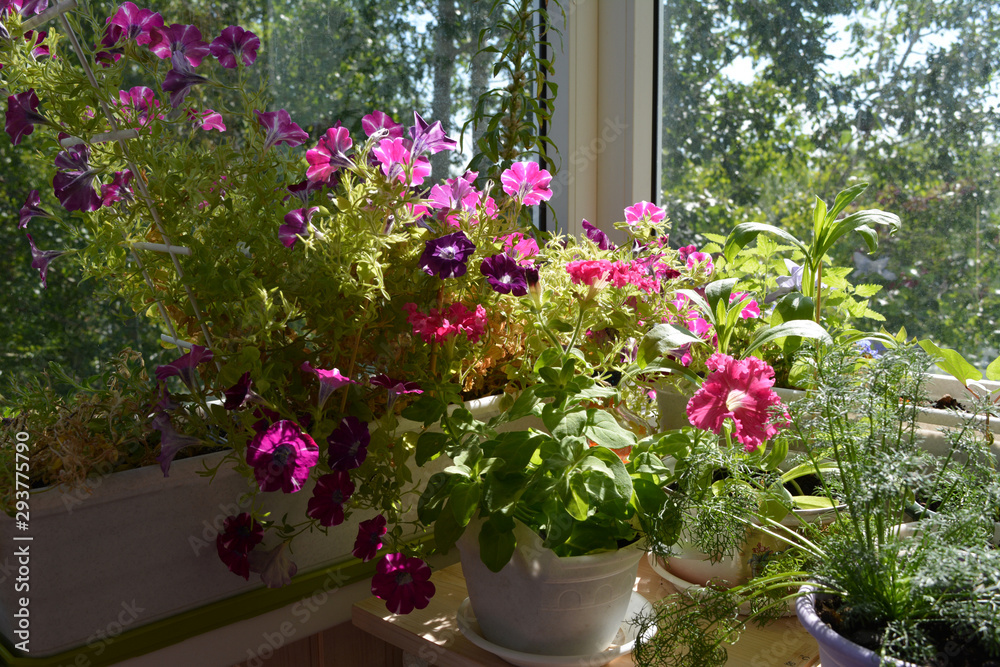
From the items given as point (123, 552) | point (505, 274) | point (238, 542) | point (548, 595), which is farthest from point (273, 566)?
point (505, 274)

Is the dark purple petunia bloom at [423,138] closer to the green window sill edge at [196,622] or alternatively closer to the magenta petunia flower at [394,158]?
the magenta petunia flower at [394,158]

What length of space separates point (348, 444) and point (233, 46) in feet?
1.48

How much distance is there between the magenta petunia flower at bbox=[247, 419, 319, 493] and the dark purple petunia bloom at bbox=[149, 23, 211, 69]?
0.40 metres

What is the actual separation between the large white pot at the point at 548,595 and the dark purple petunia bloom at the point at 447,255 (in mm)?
272

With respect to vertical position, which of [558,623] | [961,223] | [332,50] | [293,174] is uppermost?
[332,50]

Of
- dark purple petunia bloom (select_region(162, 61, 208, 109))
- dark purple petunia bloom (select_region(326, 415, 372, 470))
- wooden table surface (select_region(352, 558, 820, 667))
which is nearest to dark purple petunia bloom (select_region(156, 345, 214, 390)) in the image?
dark purple petunia bloom (select_region(326, 415, 372, 470))

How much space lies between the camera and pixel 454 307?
0.81 m

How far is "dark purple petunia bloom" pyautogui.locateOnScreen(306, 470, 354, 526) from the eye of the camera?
74 cm

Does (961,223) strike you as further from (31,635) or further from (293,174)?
(31,635)

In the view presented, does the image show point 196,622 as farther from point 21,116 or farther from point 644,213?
point 644,213

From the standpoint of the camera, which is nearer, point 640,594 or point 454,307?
point 454,307

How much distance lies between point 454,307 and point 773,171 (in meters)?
0.82

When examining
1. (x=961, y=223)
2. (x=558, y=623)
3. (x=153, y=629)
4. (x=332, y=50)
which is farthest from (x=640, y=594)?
(x=332, y=50)

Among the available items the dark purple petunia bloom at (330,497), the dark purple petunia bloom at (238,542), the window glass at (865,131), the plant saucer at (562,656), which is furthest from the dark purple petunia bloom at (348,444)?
the window glass at (865,131)
